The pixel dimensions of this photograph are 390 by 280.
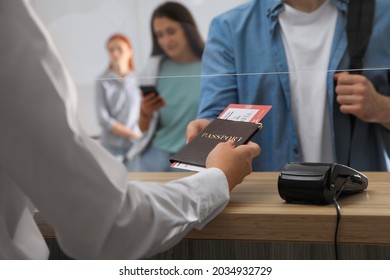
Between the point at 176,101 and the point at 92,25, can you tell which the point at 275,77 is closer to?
the point at 176,101

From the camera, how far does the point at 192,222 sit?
109cm

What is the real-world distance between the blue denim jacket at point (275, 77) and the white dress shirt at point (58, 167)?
164 cm

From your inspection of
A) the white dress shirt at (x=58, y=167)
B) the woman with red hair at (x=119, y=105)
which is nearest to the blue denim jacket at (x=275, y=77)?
the woman with red hair at (x=119, y=105)

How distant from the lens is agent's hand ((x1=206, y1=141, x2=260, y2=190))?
121cm

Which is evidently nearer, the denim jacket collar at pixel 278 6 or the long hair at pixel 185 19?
the denim jacket collar at pixel 278 6

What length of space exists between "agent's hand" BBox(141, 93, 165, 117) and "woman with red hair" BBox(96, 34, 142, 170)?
28mm

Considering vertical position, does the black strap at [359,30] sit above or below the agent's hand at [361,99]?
above

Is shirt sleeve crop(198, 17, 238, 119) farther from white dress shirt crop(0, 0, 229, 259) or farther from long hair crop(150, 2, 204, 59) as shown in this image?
white dress shirt crop(0, 0, 229, 259)

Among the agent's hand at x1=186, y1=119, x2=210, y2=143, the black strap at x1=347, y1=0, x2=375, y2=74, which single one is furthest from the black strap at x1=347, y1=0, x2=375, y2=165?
the agent's hand at x1=186, y1=119, x2=210, y2=143

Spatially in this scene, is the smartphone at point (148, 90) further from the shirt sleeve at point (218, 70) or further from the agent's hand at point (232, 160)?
the agent's hand at point (232, 160)

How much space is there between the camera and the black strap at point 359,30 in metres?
2.66

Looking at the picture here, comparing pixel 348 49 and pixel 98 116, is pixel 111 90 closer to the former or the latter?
pixel 98 116

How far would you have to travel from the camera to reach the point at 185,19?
2.87 m

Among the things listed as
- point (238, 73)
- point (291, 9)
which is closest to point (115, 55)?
A: point (238, 73)
